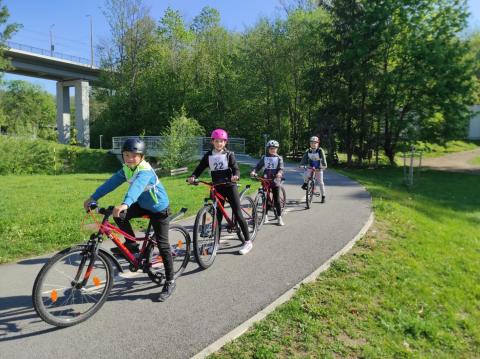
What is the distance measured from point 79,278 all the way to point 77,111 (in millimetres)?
51975

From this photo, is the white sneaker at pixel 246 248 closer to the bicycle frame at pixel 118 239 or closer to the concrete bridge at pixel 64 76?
the bicycle frame at pixel 118 239

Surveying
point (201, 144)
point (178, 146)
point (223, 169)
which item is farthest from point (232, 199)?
point (201, 144)

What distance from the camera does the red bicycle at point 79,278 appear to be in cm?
383

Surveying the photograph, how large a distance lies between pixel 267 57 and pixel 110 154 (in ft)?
56.0

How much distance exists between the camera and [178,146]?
71.2 feet

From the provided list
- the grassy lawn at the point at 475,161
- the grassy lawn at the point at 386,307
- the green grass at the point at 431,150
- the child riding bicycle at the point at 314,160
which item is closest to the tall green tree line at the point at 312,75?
the green grass at the point at 431,150

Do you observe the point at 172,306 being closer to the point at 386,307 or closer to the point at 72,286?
the point at 72,286

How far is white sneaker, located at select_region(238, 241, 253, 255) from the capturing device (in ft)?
21.3

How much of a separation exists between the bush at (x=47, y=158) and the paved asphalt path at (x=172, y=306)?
25425 mm

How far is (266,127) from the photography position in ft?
123

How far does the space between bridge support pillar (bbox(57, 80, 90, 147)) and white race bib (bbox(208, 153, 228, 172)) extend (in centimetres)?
4555

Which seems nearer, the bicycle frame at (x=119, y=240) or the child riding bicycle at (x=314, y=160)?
the bicycle frame at (x=119, y=240)

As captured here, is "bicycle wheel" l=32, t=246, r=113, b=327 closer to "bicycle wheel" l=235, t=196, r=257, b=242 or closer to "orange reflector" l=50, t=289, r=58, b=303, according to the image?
"orange reflector" l=50, t=289, r=58, b=303

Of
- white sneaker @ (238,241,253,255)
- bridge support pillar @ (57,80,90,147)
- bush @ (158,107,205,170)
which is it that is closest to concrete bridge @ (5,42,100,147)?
bridge support pillar @ (57,80,90,147)
